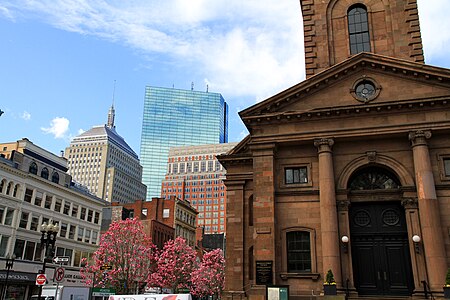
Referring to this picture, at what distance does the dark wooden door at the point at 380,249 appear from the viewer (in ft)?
86.0

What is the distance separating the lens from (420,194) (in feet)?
84.0

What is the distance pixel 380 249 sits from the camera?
2712 centimetres

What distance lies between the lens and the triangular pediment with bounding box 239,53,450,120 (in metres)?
27.5

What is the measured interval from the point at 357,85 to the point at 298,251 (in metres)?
11.4

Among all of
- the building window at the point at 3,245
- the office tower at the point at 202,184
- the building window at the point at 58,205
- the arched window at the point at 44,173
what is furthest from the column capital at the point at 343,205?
the office tower at the point at 202,184

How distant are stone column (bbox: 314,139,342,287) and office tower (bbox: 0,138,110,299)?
995 inches

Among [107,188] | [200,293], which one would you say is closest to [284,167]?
[200,293]

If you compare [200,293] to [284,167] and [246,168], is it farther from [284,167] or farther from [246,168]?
[284,167]

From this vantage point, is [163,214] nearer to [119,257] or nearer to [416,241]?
[119,257]

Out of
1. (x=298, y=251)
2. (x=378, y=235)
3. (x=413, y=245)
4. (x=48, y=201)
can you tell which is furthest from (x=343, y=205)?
(x=48, y=201)

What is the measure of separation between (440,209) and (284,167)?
31.7 ft

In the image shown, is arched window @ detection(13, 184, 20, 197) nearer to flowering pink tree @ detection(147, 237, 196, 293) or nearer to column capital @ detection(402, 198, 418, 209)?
flowering pink tree @ detection(147, 237, 196, 293)

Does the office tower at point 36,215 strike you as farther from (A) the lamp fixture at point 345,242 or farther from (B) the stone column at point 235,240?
(A) the lamp fixture at point 345,242

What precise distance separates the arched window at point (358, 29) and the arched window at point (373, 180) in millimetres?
10945
